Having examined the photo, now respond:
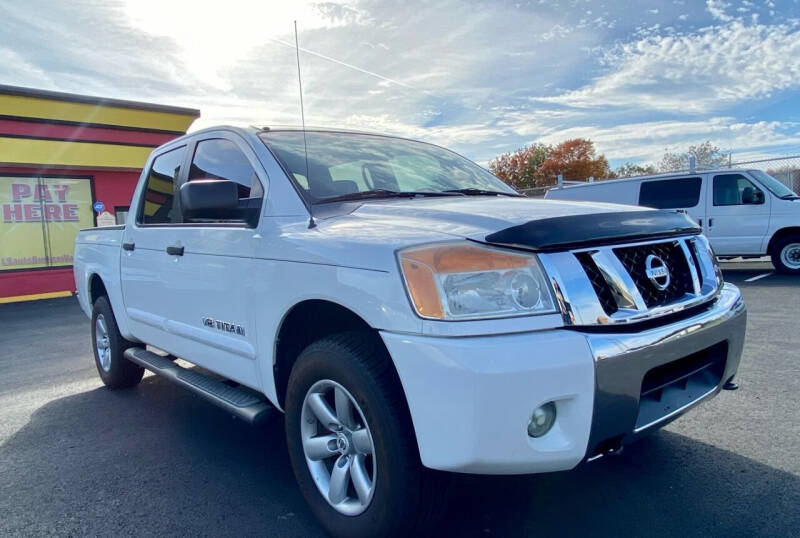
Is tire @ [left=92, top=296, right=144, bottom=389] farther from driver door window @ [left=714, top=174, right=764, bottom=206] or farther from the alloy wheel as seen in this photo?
driver door window @ [left=714, top=174, right=764, bottom=206]

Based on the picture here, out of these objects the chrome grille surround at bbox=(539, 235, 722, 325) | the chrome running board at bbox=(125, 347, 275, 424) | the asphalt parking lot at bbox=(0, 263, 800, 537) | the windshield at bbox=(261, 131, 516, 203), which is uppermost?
the windshield at bbox=(261, 131, 516, 203)

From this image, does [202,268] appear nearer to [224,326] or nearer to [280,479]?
[224,326]

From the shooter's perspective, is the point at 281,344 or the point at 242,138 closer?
the point at 281,344

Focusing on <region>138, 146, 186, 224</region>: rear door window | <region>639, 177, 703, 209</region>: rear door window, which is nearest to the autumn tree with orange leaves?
Result: <region>639, 177, 703, 209</region>: rear door window

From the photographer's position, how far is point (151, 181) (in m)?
4.31

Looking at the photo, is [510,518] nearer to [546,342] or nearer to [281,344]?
[546,342]

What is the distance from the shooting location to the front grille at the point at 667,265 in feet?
7.14

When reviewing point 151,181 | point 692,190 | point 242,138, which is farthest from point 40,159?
point 692,190

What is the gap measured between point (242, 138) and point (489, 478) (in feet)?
7.34

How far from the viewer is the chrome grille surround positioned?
6.38 feet

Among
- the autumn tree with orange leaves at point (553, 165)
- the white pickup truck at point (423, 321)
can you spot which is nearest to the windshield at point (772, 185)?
the white pickup truck at point (423, 321)

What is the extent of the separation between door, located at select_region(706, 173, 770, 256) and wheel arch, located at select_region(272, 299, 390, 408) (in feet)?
33.5

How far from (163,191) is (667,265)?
3315 millimetres

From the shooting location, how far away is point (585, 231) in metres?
2.10
